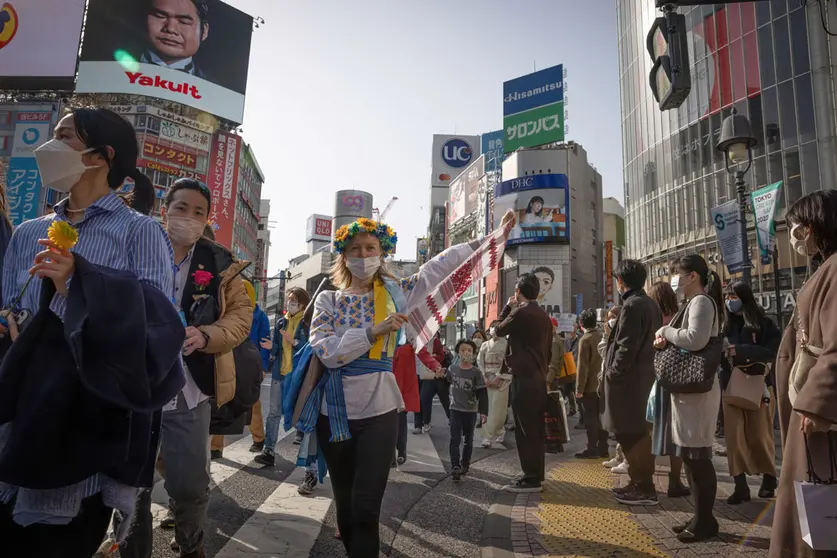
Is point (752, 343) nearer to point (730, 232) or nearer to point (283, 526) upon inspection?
point (283, 526)

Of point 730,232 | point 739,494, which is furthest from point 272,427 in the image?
point 730,232

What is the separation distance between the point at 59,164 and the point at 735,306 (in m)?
5.51

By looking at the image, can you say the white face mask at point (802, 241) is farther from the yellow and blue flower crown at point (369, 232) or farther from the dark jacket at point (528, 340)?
the dark jacket at point (528, 340)

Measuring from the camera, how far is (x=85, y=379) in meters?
1.34

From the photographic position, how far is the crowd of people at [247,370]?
142cm

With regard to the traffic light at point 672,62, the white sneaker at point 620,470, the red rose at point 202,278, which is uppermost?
the traffic light at point 672,62

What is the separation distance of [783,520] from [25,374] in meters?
2.78

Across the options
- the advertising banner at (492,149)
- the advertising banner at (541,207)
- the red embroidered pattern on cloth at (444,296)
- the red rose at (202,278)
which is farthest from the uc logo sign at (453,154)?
the red rose at (202,278)

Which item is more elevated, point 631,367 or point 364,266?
point 364,266

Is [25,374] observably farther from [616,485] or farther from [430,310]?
[616,485]

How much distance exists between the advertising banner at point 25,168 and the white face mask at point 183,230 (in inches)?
921

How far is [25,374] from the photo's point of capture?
142 cm

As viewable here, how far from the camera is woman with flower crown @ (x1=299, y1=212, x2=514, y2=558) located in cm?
273

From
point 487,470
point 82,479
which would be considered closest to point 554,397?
point 487,470
